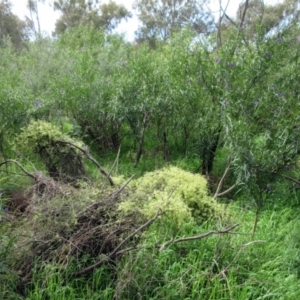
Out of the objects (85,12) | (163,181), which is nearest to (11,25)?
(85,12)

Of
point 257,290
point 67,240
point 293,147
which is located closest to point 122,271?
point 67,240

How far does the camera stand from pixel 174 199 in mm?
2951

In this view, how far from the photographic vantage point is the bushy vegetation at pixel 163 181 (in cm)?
240

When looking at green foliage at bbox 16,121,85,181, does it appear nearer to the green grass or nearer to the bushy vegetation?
the bushy vegetation

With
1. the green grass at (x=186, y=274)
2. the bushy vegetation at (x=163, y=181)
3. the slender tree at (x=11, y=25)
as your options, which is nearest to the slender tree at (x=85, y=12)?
the slender tree at (x=11, y=25)

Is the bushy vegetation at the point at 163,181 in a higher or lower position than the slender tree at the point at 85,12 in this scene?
lower

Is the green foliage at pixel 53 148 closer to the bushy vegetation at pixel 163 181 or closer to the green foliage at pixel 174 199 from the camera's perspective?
the bushy vegetation at pixel 163 181

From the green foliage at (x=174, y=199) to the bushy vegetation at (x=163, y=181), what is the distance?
0.01 meters

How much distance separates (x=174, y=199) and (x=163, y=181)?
1.96 ft

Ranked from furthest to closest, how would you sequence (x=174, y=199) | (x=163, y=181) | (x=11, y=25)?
(x=11, y=25), (x=163, y=181), (x=174, y=199)

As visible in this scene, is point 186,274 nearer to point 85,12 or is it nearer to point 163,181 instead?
point 163,181

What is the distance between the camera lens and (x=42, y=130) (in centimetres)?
400

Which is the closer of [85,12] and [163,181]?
[163,181]

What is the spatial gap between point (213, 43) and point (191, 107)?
1165 mm
